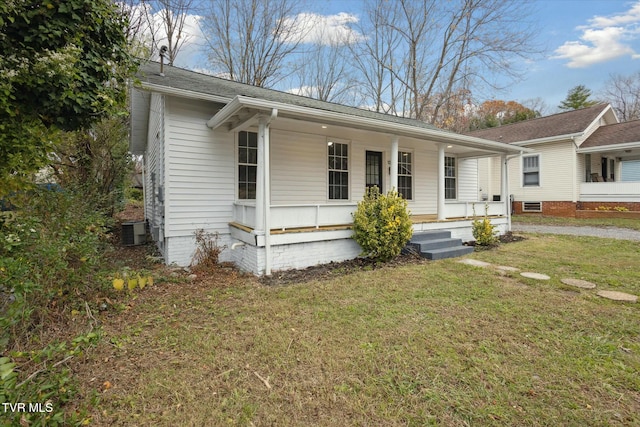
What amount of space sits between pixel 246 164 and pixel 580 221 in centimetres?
1372

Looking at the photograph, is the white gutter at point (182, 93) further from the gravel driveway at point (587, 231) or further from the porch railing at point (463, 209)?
the gravel driveway at point (587, 231)

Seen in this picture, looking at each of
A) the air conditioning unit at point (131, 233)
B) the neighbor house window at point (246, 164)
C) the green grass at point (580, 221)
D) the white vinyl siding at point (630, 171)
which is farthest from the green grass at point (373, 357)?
the white vinyl siding at point (630, 171)

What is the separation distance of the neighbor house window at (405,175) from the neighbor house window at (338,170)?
6.88 ft

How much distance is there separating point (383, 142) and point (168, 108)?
223 inches

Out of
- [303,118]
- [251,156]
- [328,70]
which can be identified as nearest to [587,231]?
[303,118]

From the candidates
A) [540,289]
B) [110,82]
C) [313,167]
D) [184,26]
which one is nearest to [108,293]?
[110,82]

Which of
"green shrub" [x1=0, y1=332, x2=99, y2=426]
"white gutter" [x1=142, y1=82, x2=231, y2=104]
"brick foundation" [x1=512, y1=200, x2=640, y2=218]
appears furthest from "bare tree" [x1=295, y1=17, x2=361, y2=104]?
"green shrub" [x1=0, y1=332, x2=99, y2=426]

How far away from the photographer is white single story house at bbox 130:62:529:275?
5586mm

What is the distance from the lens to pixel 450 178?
11.0 metres

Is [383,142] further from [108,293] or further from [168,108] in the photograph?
[108,293]

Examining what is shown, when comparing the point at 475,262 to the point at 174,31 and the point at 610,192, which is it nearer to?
the point at 610,192

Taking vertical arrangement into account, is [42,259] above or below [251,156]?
below

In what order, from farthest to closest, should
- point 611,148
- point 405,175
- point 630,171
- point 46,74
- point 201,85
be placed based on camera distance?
point 630,171 < point 611,148 < point 405,175 < point 201,85 < point 46,74

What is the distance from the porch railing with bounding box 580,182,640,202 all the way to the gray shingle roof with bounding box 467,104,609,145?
259 centimetres
